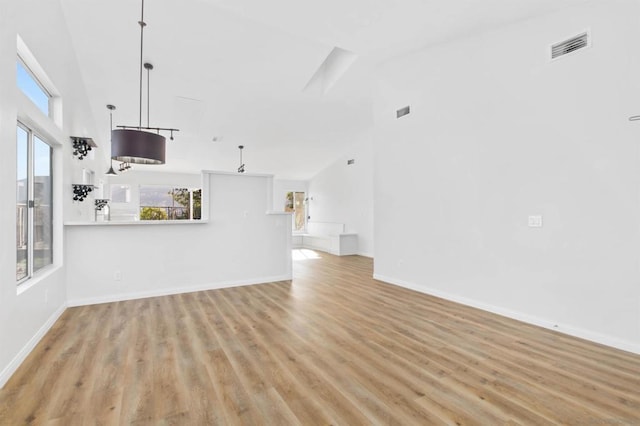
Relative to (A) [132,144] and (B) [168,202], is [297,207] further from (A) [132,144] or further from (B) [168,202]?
(A) [132,144]

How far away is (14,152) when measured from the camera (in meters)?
2.32

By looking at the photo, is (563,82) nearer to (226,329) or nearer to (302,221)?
(226,329)

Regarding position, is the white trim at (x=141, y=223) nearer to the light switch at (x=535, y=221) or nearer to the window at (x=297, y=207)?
the light switch at (x=535, y=221)

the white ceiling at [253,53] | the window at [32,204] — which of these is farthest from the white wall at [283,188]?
the window at [32,204]

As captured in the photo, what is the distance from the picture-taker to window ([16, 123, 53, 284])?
2.73 meters

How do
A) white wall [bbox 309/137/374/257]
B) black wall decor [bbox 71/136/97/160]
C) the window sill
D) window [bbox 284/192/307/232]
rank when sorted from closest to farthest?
1. the window sill
2. black wall decor [bbox 71/136/97/160]
3. white wall [bbox 309/137/374/257]
4. window [bbox 284/192/307/232]

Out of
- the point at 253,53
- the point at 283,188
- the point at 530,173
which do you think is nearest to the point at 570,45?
the point at 530,173

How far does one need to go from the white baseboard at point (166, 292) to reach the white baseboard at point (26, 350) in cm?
44

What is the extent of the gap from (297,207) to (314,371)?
9.88 m

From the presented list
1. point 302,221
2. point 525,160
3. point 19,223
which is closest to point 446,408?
point 525,160

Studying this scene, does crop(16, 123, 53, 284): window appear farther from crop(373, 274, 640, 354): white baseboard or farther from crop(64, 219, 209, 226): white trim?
crop(373, 274, 640, 354): white baseboard

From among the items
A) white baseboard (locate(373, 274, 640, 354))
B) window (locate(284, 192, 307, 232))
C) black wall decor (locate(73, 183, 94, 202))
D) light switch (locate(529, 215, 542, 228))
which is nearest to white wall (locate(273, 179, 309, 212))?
window (locate(284, 192, 307, 232))

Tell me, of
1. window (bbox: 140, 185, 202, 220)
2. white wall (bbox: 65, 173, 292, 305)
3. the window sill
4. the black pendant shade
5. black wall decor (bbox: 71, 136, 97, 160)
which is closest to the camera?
the window sill

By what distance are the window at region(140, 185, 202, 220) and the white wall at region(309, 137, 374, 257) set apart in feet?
13.5
